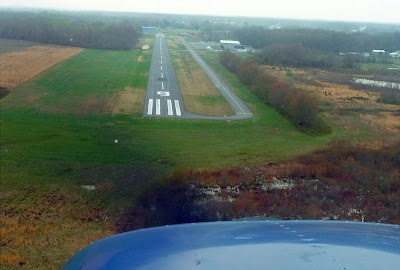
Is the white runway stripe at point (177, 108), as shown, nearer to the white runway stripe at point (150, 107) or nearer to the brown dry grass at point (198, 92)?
the brown dry grass at point (198, 92)

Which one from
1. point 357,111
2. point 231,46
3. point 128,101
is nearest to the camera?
point 357,111

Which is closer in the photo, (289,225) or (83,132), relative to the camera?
(289,225)

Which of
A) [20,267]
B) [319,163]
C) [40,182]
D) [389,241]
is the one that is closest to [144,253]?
[389,241]

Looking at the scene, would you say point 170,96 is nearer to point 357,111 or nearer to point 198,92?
point 198,92

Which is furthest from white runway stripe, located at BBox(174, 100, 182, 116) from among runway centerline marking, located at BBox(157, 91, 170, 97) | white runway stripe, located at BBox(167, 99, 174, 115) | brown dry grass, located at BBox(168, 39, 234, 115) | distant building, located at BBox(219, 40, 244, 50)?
distant building, located at BBox(219, 40, 244, 50)

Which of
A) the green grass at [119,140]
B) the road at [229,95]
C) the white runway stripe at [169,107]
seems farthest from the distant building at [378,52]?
the white runway stripe at [169,107]

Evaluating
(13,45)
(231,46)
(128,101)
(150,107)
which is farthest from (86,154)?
(231,46)

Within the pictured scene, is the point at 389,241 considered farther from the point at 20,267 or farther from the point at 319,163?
the point at 319,163
